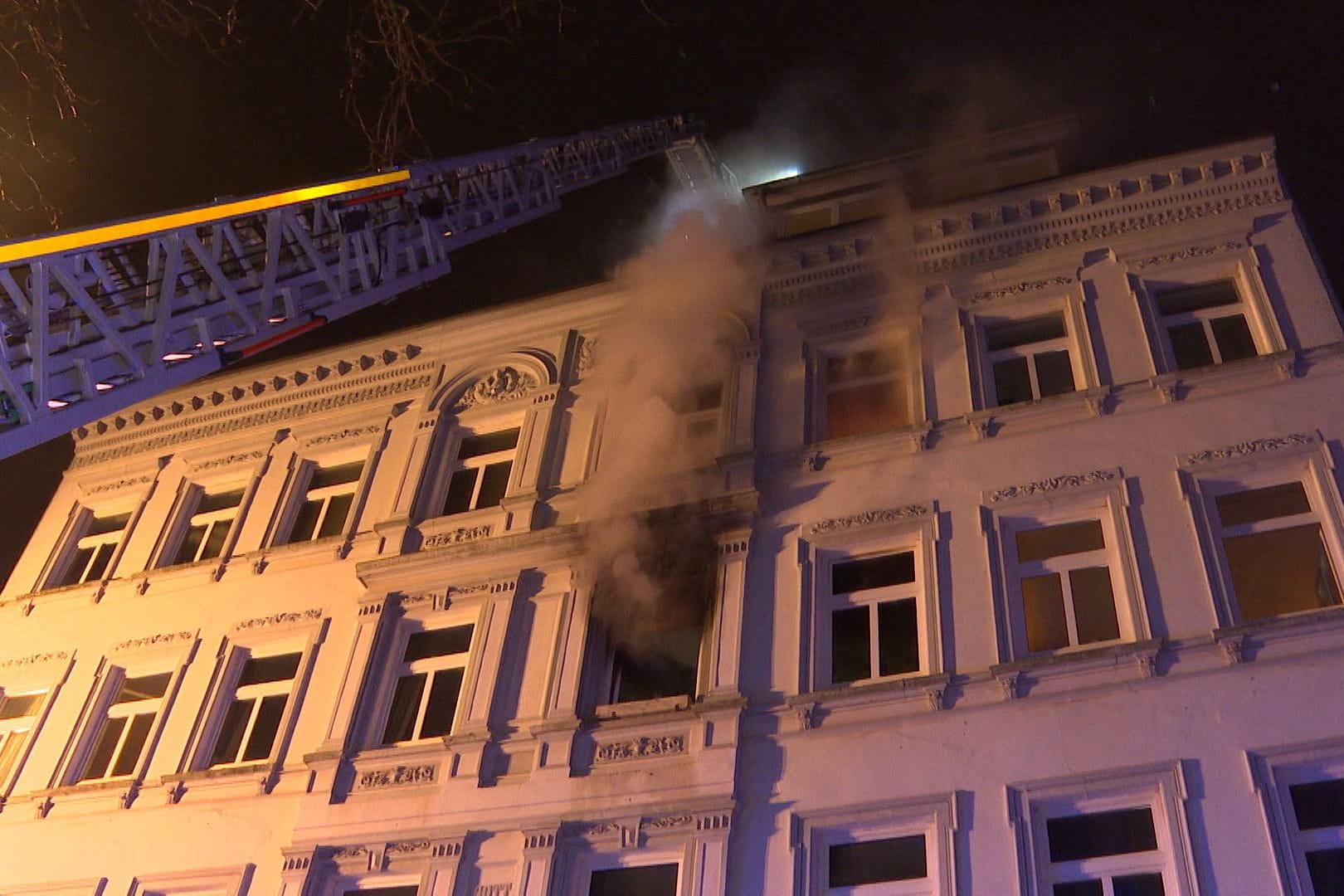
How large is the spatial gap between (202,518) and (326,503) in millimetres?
2097

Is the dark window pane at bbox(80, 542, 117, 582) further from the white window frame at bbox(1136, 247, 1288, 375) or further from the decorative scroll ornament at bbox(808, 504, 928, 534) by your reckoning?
the white window frame at bbox(1136, 247, 1288, 375)

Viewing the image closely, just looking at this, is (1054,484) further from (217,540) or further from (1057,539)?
(217,540)

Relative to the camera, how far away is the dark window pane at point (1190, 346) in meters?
12.3

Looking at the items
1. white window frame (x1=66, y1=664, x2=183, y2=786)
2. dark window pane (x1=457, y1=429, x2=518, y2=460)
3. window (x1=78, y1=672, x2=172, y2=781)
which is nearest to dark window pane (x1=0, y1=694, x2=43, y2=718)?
white window frame (x1=66, y1=664, x2=183, y2=786)

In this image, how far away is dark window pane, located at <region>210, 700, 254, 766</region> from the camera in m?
12.9

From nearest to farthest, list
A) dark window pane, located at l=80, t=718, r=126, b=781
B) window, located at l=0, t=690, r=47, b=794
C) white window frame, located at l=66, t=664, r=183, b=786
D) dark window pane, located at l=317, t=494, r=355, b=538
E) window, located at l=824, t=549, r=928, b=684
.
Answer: window, located at l=824, t=549, r=928, b=684
white window frame, located at l=66, t=664, r=183, b=786
dark window pane, located at l=80, t=718, r=126, b=781
window, located at l=0, t=690, r=47, b=794
dark window pane, located at l=317, t=494, r=355, b=538

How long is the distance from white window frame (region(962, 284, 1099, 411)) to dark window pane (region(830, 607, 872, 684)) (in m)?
2.75

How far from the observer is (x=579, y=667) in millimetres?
11750

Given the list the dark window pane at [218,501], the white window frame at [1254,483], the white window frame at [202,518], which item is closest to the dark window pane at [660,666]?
the white window frame at [1254,483]

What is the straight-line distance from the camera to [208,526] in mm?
16047

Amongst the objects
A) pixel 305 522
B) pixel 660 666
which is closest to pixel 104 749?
pixel 305 522

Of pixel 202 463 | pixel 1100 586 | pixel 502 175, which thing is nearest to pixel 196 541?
pixel 202 463

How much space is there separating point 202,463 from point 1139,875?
43.0 feet

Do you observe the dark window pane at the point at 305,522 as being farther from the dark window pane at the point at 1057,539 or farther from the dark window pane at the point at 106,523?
the dark window pane at the point at 1057,539
